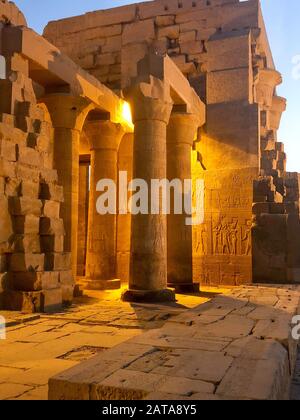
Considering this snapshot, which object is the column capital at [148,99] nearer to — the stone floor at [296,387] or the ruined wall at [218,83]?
the ruined wall at [218,83]

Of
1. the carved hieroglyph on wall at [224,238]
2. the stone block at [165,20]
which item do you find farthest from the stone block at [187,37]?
the carved hieroglyph on wall at [224,238]

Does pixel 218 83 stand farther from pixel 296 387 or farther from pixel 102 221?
pixel 296 387

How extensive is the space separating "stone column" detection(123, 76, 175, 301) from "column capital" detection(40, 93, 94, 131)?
128 centimetres

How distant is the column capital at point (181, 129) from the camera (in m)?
11.8

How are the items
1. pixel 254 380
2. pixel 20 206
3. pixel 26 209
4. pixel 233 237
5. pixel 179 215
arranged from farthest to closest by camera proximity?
pixel 233 237
pixel 179 215
pixel 26 209
pixel 20 206
pixel 254 380

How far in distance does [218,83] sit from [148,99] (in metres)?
4.86

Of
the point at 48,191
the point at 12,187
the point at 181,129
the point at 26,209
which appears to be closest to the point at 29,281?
the point at 26,209

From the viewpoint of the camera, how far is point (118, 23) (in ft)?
49.1

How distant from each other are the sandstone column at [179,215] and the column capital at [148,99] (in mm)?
2000

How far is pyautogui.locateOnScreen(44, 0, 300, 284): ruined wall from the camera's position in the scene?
42.4 ft

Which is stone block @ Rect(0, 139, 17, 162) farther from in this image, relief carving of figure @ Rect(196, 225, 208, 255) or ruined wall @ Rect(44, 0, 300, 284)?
relief carving of figure @ Rect(196, 225, 208, 255)

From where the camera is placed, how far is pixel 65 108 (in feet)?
33.2

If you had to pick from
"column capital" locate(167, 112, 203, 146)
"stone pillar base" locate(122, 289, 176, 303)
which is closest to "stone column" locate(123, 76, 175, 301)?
"stone pillar base" locate(122, 289, 176, 303)

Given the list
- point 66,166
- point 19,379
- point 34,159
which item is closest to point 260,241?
point 66,166
